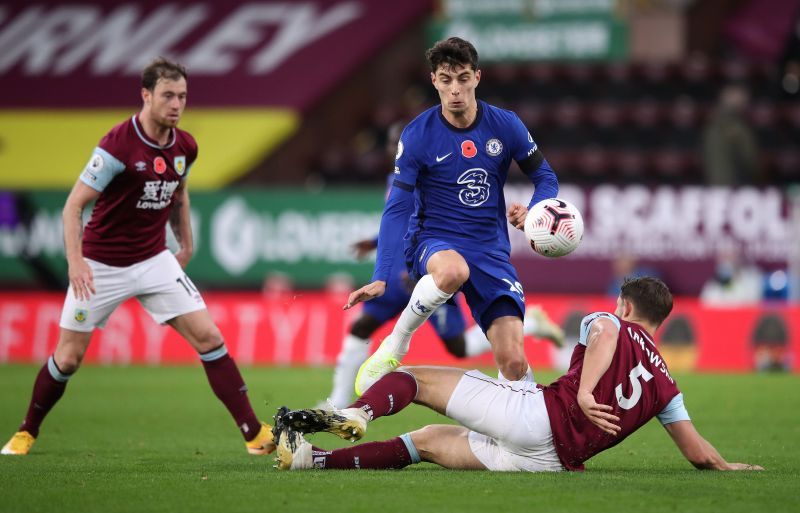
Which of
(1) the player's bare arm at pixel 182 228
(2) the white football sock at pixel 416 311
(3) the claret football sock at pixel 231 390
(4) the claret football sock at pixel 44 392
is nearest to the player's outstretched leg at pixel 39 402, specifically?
(4) the claret football sock at pixel 44 392

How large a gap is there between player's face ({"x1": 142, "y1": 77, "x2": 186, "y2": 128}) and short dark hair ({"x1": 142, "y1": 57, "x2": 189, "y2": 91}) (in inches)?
1.1

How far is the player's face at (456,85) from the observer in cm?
738

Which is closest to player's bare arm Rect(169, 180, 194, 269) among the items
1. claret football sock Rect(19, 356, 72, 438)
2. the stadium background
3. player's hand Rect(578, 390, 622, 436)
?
claret football sock Rect(19, 356, 72, 438)

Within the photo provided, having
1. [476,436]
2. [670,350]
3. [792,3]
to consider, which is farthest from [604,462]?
[792,3]

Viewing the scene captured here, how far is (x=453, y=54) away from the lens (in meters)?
7.33

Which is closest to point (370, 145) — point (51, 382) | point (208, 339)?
point (208, 339)

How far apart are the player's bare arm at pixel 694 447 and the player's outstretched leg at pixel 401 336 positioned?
1.47 m

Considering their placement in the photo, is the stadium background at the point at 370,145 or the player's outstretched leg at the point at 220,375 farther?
the stadium background at the point at 370,145

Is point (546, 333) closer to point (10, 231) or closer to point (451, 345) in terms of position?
point (451, 345)

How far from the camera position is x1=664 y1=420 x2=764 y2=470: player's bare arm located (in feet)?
22.0

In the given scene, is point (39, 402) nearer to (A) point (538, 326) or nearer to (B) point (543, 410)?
(B) point (543, 410)

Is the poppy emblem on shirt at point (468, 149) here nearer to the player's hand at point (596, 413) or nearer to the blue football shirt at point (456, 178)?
the blue football shirt at point (456, 178)

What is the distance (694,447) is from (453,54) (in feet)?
8.61

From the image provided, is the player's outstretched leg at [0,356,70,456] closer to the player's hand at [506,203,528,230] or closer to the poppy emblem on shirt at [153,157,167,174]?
the poppy emblem on shirt at [153,157,167,174]
